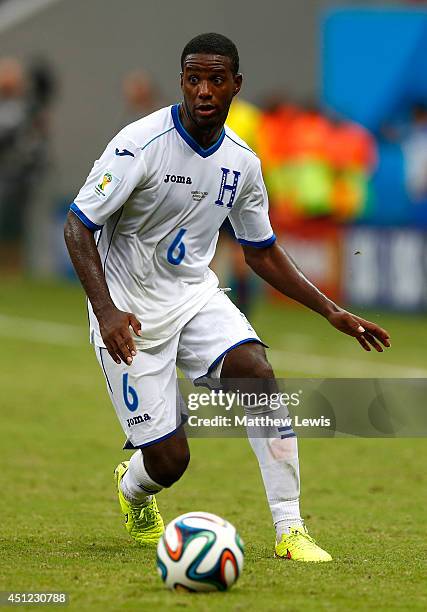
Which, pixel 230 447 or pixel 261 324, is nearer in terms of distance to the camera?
pixel 230 447

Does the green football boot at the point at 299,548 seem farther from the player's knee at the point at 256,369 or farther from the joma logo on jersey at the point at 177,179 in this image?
the joma logo on jersey at the point at 177,179

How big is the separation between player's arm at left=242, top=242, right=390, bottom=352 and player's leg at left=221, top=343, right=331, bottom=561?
0.37 meters

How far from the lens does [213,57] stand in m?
6.43

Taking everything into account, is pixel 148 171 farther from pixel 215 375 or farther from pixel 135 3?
pixel 135 3

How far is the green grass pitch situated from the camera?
232 inches

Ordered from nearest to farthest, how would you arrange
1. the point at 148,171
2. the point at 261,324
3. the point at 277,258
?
the point at 148,171, the point at 277,258, the point at 261,324

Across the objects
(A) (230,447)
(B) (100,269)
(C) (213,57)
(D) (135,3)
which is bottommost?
(A) (230,447)

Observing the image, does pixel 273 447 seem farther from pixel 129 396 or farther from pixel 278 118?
pixel 278 118

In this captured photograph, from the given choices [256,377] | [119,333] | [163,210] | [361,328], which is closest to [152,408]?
[256,377]

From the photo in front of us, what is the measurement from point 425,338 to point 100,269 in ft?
34.3

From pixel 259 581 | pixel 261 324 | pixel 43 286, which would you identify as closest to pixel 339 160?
pixel 261 324

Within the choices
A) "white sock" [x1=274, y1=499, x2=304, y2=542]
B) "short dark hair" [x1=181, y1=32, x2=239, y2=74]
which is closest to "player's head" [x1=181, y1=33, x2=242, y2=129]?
"short dark hair" [x1=181, y1=32, x2=239, y2=74]

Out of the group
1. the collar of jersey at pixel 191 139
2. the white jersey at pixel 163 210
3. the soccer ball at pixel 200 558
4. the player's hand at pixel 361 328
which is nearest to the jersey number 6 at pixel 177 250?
the white jersey at pixel 163 210

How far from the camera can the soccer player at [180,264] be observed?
254 inches
